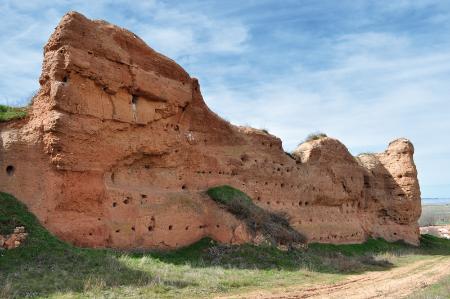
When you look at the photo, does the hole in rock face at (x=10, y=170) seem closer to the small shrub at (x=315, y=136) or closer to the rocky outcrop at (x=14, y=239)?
the rocky outcrop at (x=14, y=239)

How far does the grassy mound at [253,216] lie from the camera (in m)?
18.7

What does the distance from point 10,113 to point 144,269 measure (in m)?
6.73

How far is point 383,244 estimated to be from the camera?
27.6 meters

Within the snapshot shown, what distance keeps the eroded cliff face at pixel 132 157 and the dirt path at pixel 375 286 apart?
15.8 ft

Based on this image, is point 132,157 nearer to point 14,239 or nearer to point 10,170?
point 10,170

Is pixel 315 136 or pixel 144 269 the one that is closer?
pixel 144 269

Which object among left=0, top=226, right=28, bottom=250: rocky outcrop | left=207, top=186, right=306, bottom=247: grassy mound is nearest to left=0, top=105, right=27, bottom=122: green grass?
left=0, top=226, right=28, bottom=250: rocky outcrop

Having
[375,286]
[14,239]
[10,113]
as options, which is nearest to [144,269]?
[14,239]

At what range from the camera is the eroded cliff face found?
1458 cm

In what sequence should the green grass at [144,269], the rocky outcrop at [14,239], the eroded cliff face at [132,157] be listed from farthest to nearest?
1. the eroded cliff face at [132,157]
2. the rocky outcrop at [14,239]
3. the green grass at [144,269]

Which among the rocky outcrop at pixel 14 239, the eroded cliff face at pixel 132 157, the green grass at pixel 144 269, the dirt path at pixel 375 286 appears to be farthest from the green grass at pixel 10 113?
the dirt path at pixel 375 286

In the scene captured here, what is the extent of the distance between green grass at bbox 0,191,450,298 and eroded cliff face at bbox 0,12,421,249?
89 centimetres

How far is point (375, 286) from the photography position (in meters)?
14.3

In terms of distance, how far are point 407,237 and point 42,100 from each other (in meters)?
24.3
